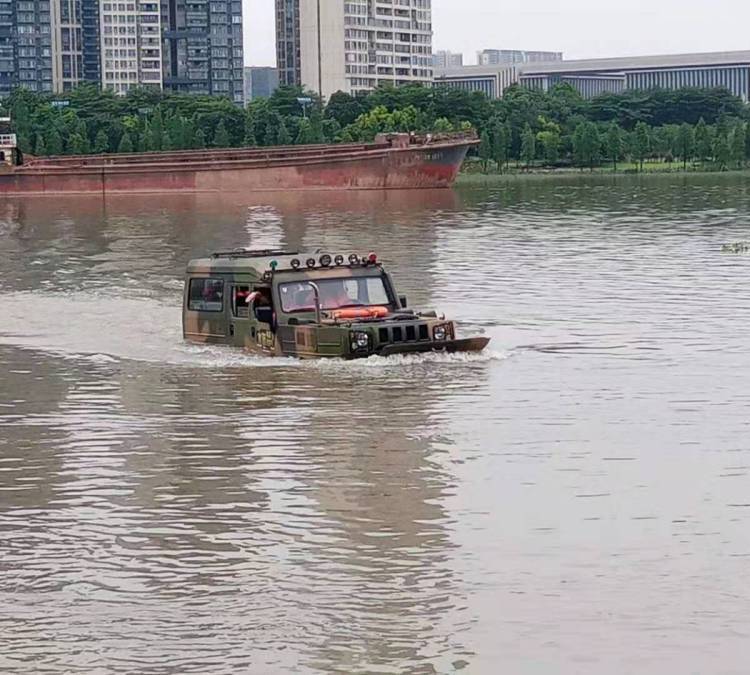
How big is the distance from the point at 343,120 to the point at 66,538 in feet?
506

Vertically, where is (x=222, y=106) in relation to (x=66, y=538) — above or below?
above

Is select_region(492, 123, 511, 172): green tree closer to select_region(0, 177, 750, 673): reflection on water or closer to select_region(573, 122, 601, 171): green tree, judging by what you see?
select_region(573, 122, 601, 171): green tree

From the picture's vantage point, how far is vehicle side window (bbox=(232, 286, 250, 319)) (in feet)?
93.4

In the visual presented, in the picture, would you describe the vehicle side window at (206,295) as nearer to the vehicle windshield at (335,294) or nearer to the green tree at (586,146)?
the vehicle windshield at (335,294)

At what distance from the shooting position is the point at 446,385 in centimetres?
2544

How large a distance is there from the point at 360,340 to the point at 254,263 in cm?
259

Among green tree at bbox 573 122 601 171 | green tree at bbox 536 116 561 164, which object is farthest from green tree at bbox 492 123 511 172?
green tree at bbox 573 122 601 171

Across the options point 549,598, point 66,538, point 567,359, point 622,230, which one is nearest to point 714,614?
point 549,598

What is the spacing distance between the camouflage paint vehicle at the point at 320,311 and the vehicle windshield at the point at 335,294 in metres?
0.02

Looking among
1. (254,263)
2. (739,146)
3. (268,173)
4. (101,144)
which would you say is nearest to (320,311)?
(254,263)

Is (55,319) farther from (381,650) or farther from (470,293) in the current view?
(381,650)

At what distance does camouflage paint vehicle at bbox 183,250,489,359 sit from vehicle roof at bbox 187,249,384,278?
0.02m

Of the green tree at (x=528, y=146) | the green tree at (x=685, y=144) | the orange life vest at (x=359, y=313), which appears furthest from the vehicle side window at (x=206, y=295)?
the green tree at (x=528, y=146)

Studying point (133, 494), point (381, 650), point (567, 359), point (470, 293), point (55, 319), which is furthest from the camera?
point (470, 293)
